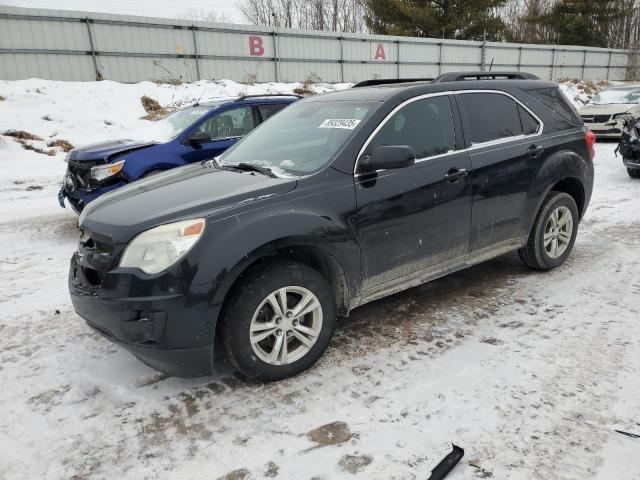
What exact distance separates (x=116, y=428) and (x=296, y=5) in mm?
48561

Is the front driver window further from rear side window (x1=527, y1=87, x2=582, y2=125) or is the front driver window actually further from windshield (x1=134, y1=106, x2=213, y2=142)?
rear side window (x1=527, y1=87, x2=582, y2=125)

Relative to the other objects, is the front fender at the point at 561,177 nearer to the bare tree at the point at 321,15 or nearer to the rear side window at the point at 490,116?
the rear side window at the point at 490,116

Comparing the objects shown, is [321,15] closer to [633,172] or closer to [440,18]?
[440,18]

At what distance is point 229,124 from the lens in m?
7.14

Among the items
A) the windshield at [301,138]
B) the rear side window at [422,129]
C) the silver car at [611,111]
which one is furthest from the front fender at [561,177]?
the silver car at [611,111]

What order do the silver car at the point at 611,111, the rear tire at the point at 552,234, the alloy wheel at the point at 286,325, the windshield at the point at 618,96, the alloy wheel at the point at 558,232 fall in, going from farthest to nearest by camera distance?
the windshield at the point at 618,96 → the silver car at the point at 611,111 → the alloy wheel at the point at 558,232 → the rear tire at the point at 552,234 → the alloy wheel at the point at 286,325

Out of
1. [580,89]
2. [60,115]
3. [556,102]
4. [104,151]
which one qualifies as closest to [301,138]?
[556,102]

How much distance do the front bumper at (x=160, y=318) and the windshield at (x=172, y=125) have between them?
4.45 metres

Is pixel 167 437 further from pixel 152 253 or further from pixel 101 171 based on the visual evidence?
pixel 101 171

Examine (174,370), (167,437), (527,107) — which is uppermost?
(527,107)

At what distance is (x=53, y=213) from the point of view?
7.55m

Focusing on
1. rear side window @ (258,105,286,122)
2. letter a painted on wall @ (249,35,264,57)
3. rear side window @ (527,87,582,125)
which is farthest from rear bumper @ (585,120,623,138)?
letter a painted on wall @ (249,35,264,57)

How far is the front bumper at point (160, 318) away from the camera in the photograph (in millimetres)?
2625

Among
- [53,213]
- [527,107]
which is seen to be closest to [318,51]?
[53,213]
